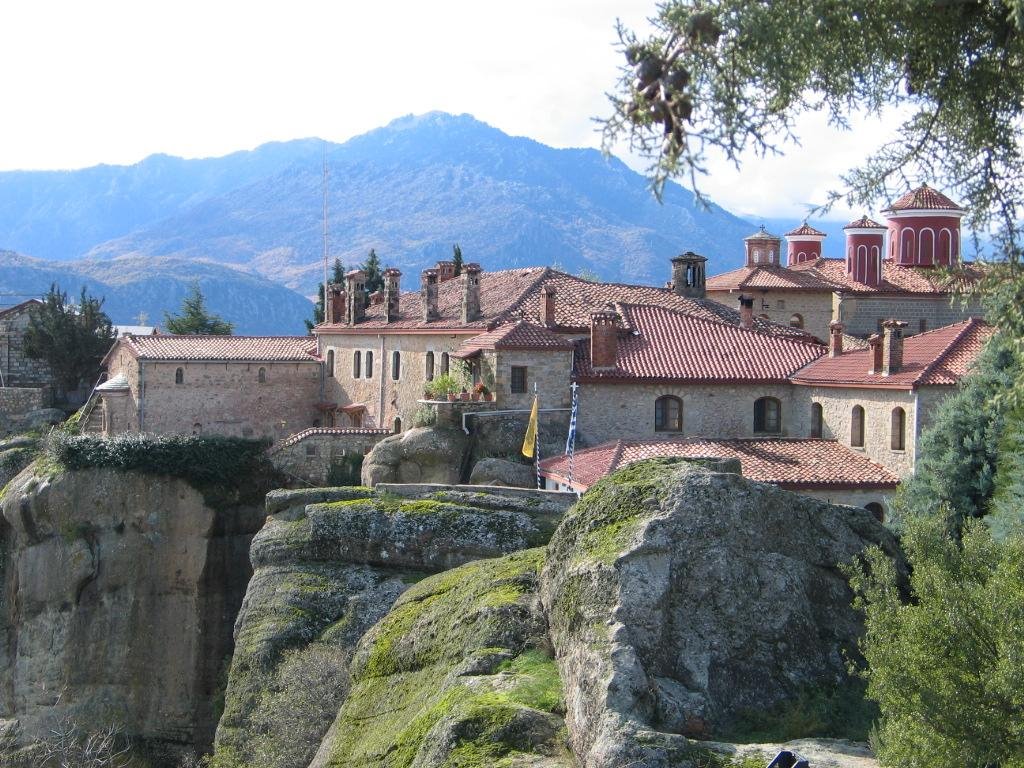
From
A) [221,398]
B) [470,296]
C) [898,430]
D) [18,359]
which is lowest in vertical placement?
[898,430]

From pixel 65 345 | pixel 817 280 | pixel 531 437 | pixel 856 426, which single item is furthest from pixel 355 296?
pixel 856 426

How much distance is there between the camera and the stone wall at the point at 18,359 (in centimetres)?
5394

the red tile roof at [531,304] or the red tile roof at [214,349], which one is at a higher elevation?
the red tile roof at [531,304]

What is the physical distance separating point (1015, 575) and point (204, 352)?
3658 centimetres

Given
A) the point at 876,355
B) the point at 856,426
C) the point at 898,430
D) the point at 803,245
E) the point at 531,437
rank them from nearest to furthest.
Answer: the point at 898,430 < the point at 876,355 < the point at 856,426 < the point at 531,437 < the point at 803,245

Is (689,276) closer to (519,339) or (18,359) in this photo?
(519,339)

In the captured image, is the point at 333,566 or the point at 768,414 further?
the point at 768,414

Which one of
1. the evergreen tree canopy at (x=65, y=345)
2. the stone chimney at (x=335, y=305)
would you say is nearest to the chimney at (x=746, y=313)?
the stone chimney at (x=335, y=305)

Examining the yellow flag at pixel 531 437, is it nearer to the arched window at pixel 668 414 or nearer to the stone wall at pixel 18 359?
the arched window at pixel 668 414

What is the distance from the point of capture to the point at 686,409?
114ft

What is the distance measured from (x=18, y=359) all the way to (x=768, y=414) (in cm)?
3350

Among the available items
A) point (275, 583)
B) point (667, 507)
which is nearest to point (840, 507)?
point (667, 507)

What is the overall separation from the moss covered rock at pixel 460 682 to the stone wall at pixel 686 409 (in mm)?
17959

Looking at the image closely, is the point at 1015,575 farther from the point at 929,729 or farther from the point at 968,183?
the point at 968,183
